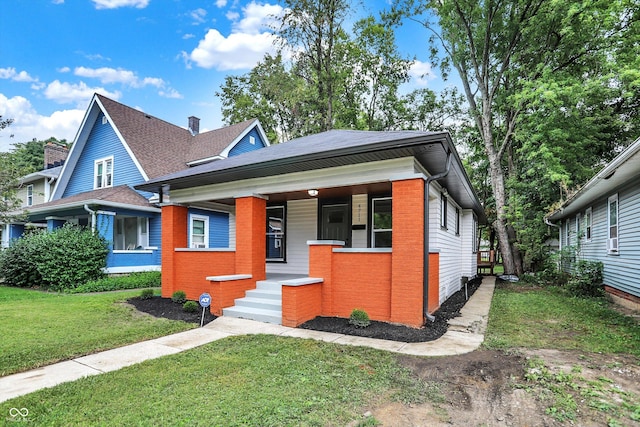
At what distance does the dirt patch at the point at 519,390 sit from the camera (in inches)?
113

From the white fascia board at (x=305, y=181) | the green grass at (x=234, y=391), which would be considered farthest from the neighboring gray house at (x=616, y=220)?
the green grass at (x=234, y=391)

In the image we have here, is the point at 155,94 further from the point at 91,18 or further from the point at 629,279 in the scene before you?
the point at 629,279

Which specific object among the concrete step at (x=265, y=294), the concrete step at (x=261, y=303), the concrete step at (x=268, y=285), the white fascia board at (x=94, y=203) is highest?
the white fascia board at (x=94, y=203)

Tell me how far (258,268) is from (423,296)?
385cm

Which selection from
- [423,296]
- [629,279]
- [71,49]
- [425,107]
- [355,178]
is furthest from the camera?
[425,107]

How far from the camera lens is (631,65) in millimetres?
12586

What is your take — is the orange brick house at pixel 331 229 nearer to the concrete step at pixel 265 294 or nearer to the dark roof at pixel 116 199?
the concrete step at pixel 265 294

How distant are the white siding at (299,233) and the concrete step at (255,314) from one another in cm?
296

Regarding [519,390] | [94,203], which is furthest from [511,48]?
[94,203]

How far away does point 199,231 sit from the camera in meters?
14.9

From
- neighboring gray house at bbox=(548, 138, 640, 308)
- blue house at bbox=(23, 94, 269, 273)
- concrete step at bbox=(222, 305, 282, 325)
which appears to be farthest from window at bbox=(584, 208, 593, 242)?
blue house at bbox=(23, 94, 269, 273)

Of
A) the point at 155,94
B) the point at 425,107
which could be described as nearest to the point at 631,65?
the point at 425,107

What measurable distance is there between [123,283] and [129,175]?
563 cm

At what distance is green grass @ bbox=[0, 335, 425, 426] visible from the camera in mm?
2832
